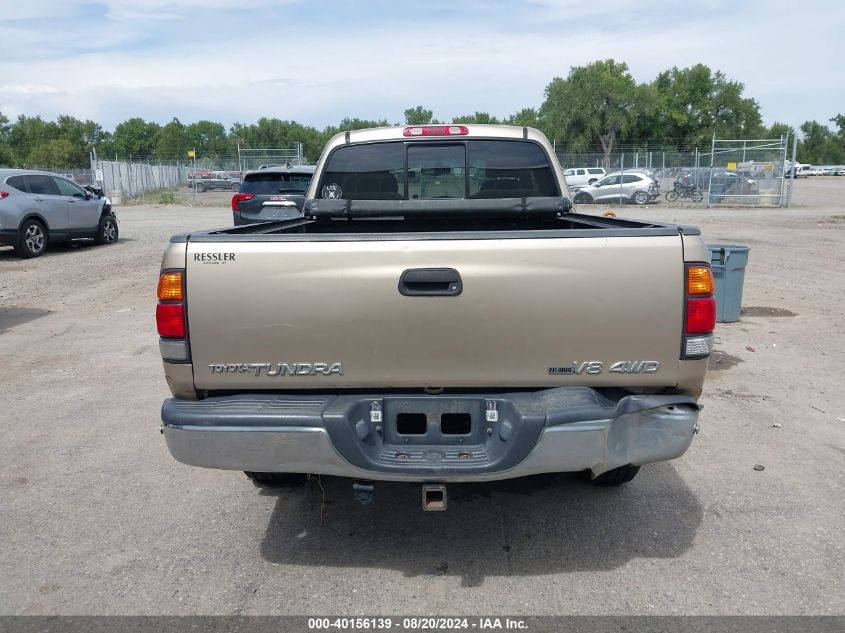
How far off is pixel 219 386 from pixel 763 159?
1266 inches

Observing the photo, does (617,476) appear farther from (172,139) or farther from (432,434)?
(172,139)

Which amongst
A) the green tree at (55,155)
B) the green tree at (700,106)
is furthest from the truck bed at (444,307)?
the green tree at (55,155)

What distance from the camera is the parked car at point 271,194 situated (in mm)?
13055

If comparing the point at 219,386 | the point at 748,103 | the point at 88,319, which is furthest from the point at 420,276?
the point at 748,103

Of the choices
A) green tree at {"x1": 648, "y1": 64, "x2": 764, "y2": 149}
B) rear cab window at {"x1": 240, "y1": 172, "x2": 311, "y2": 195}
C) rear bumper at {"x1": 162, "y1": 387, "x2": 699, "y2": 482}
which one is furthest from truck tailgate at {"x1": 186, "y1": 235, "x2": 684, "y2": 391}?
green tree at {"x1": 648, "y1": 64, "x2": 764, "y2": 149}

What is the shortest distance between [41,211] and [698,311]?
1461cm

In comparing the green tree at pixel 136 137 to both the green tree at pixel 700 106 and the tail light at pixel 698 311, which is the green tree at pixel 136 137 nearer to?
the green tree at pixel 700 106

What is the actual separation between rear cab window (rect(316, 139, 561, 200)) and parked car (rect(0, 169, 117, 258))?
11191 mm

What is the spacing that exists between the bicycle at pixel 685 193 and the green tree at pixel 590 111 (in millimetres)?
26140

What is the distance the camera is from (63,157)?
73562 mm

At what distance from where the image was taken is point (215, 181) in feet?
148

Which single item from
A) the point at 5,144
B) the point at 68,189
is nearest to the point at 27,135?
the point at 5,144

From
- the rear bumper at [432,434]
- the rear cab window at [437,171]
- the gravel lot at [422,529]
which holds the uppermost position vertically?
the rear cab window at [437,171]

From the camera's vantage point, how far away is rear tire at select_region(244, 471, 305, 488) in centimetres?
416
